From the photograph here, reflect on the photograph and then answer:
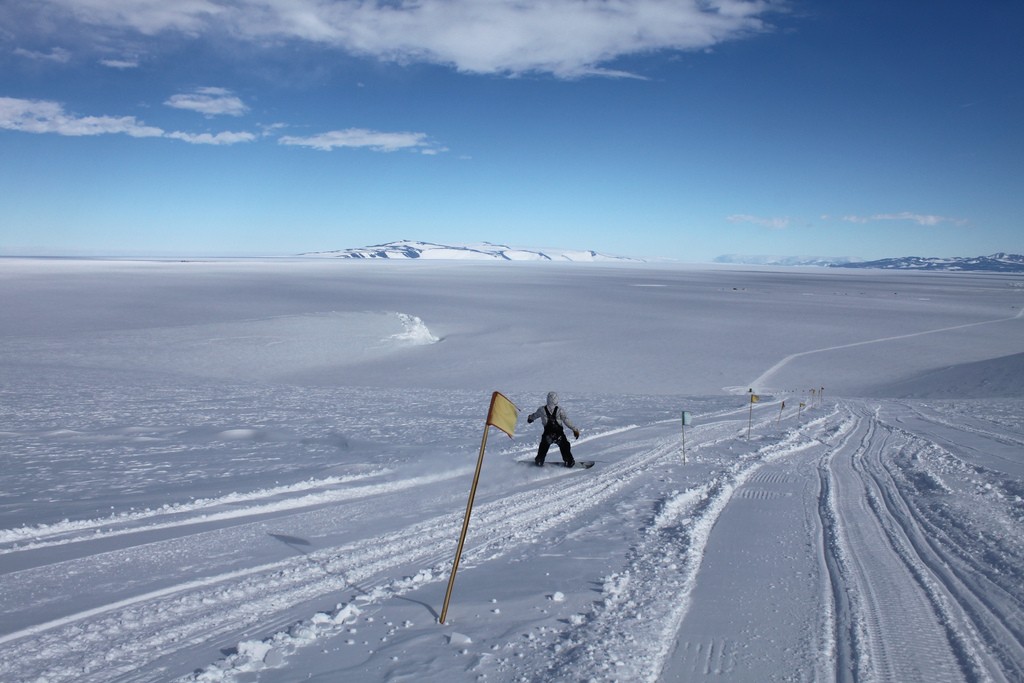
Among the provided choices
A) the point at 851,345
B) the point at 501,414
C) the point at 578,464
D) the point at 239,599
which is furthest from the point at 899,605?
the point at 851,345

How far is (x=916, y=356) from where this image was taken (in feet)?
76.7

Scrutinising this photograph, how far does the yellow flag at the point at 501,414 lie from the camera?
14.0 ft

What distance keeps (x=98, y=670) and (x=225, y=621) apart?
70 cm

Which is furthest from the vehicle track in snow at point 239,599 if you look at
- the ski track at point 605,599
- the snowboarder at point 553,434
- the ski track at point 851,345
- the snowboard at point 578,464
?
the ski track at point 851,345

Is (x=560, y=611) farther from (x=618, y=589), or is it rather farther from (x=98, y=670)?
(x=98, y=670)

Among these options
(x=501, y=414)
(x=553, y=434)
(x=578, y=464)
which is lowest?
(x=578, y=464)

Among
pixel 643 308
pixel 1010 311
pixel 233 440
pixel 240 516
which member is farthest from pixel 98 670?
pixel 1010 311

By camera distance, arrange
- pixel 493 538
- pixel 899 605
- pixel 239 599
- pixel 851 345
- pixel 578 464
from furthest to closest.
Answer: pixel 851 345, pixel 578 464, pixel 493 538, pixel 239 599, pixel 899 605

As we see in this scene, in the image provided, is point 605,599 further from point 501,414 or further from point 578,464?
point 578,464

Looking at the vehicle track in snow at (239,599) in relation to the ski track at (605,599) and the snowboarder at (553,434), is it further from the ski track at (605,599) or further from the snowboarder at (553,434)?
the snowboarder at (553,434)

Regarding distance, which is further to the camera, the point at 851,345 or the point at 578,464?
the point at 851,345

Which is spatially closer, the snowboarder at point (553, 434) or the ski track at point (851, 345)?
the snowboarder at point (553, 434)

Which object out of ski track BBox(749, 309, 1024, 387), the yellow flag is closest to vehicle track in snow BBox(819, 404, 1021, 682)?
the yellow flag

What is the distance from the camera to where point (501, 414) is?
4418 mm
